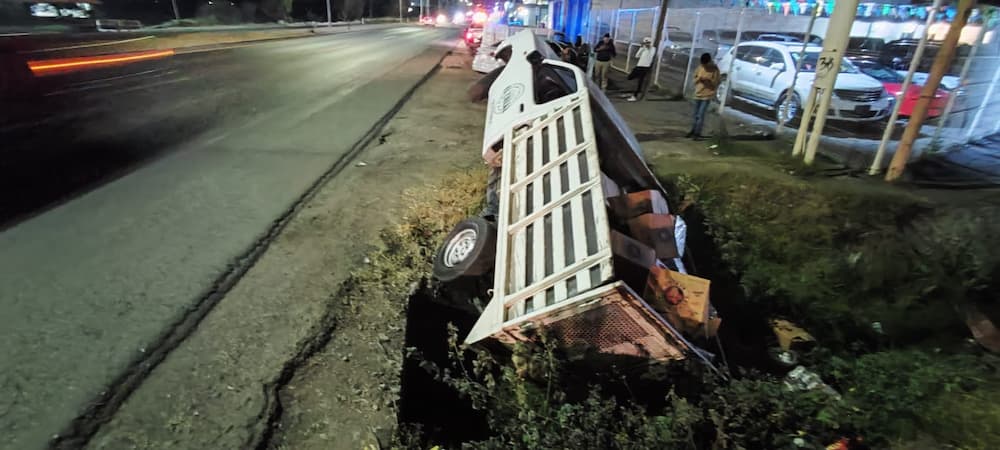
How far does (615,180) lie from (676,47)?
1030 cm

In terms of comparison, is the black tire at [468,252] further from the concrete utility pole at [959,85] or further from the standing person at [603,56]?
the standing person at [603,56]

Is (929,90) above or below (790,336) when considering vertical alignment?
above

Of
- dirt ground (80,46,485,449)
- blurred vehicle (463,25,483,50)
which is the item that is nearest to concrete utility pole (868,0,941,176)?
dirt ground (80,46,485,449)

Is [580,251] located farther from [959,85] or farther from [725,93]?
[725,93]

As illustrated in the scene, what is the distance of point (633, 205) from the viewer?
3.72 m

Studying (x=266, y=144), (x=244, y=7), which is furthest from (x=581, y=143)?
(x=244, y=7)

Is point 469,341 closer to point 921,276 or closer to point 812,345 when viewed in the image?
point 812,345

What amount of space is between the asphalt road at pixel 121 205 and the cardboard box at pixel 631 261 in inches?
109

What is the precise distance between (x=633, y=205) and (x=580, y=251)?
3.89 ft

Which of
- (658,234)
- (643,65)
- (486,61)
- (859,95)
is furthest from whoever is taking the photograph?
(486,61)

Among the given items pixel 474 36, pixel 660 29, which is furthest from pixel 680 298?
pixel 474 36

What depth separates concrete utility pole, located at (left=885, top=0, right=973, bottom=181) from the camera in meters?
5.09

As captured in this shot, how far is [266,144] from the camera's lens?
6793mm

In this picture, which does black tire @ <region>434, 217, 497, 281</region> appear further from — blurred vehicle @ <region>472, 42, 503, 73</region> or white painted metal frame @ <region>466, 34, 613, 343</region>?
blurred vehicle @ <region>472, 42, 503, 73</region>
